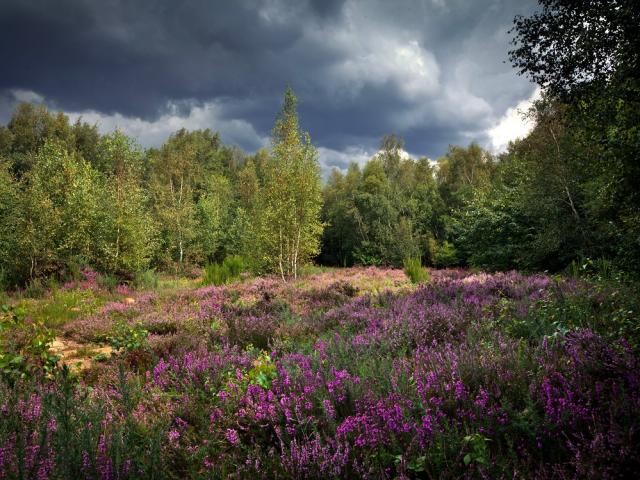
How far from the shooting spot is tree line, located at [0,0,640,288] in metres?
4.87

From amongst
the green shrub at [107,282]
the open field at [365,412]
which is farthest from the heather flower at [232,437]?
the green shrub at [107,282]

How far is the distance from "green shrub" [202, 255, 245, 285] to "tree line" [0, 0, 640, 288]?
2.41 metres

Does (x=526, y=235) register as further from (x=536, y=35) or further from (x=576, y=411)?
(x=576, y=411)

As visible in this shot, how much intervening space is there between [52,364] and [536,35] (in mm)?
7877

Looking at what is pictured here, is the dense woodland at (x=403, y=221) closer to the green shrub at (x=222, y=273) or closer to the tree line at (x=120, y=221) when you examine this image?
the tree line at (x=120, y=221)

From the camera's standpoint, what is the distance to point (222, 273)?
15641 millimetres

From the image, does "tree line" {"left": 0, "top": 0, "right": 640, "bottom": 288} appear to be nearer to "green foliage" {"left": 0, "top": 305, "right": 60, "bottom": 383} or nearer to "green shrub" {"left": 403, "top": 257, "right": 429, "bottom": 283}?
"green shrub" {"left": 403, "top": 257, "right": 429, "bottom": 283}

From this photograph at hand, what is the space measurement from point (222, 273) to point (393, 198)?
2568 centimetres

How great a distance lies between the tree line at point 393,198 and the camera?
16.0 ft

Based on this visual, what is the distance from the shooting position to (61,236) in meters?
15.8

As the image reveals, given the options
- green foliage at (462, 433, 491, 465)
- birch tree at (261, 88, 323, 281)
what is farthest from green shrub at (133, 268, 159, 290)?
green foliage at (462, 433, 491, 465)

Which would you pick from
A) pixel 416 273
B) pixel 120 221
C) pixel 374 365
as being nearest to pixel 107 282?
pixel 120 221

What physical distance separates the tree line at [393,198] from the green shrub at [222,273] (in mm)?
2415

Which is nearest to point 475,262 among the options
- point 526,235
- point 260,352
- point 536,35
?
point 526,235
